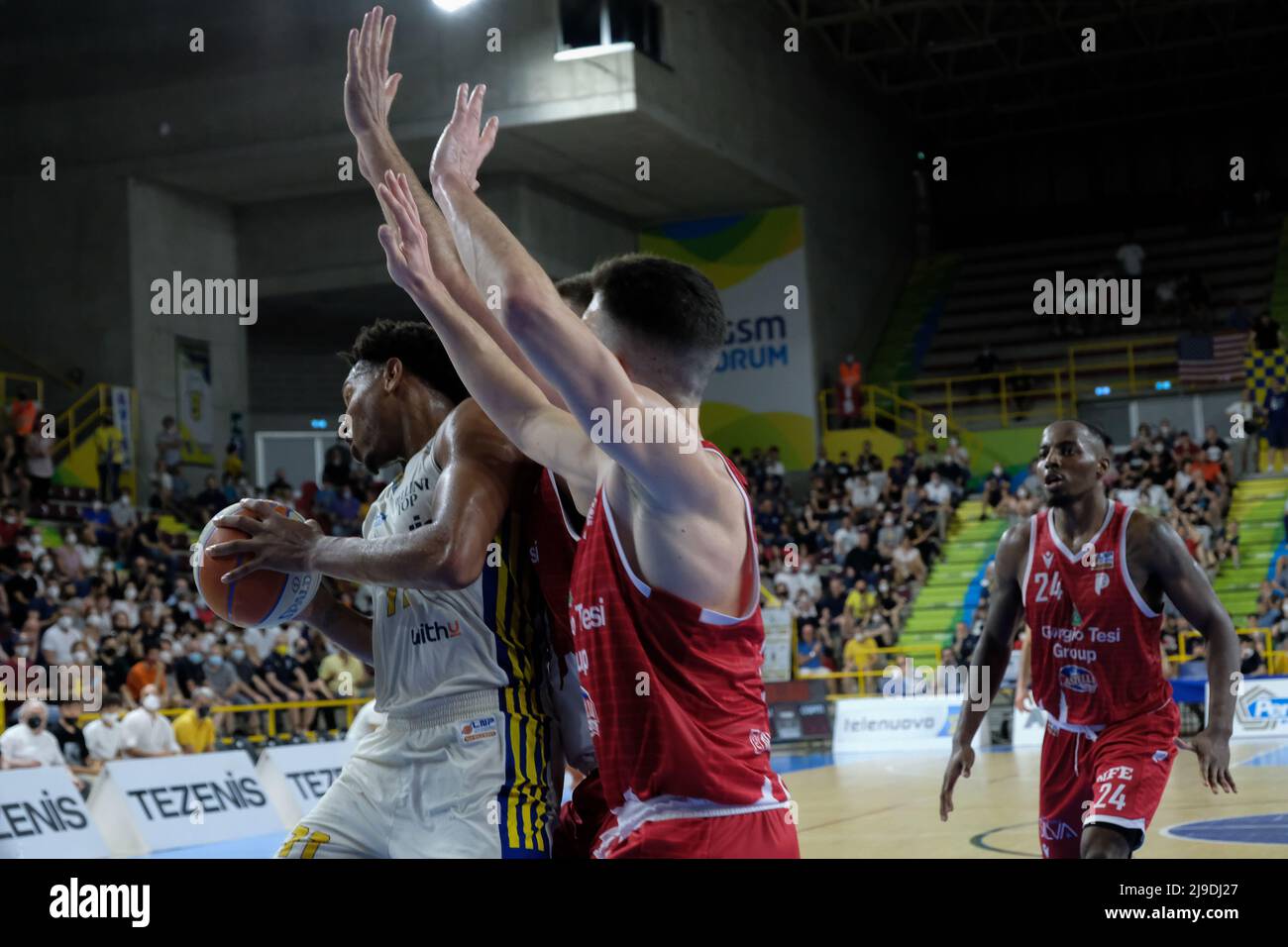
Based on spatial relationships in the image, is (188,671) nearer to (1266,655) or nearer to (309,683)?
(309,683)

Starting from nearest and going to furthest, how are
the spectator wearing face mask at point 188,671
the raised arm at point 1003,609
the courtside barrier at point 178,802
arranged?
the raised arm at point 1003,609 → the courtside barrier at point 178,802 → the spectator wearing face mask at point 188,671

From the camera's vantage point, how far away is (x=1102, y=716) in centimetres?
557

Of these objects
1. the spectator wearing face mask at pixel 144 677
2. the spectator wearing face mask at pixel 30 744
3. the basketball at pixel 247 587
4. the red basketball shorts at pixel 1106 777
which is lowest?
the spectator wearing face mask at pixel 30 744

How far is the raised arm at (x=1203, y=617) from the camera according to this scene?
5.30 meters

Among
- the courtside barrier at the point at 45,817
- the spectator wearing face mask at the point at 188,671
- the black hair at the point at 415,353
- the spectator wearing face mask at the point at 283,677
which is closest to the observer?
the black hair at the point at 415,353

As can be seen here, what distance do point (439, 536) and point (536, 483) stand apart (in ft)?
1.41

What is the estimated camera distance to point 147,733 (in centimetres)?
1302

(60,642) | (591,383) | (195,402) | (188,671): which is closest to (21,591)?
(60,642)

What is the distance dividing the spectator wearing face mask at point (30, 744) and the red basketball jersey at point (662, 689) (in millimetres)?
9832

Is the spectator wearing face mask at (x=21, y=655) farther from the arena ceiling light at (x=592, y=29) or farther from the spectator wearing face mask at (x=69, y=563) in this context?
the arena ceiling light at (x=592, y=29)

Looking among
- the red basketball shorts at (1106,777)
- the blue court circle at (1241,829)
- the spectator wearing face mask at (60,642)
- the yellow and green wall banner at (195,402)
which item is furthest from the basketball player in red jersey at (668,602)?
the yellow and green wall banner at (195,402)

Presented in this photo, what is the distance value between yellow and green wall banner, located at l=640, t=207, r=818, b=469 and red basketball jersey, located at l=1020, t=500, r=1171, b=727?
22.2 meters

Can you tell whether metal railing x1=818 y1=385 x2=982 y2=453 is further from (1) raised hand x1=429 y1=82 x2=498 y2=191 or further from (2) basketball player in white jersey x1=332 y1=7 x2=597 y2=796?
(1) raised hand x1=429 y1=82 x2=498 y2=191
